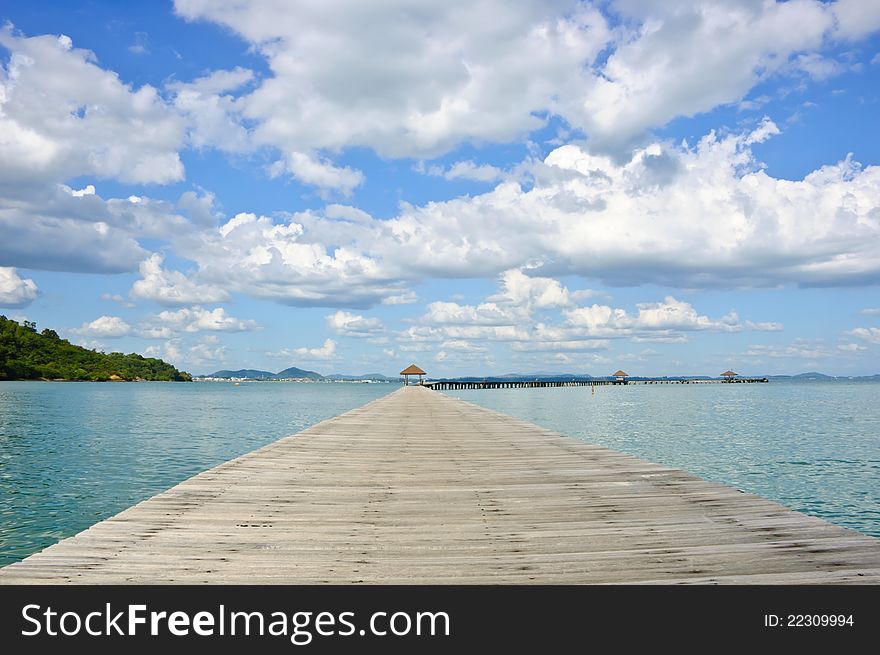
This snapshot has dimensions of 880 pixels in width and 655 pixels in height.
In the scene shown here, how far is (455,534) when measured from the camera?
20.1 feet

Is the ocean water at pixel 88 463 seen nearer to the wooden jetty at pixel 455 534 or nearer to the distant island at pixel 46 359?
the wooden jetty at pixel 455 534

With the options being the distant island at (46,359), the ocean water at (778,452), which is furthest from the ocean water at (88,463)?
the distant island at (46,359)

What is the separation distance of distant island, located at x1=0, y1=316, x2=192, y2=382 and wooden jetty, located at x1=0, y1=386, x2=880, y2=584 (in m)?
161

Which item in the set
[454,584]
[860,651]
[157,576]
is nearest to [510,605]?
[454,584]

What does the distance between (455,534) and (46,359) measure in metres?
179

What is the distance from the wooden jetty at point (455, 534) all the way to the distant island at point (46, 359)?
161 metres

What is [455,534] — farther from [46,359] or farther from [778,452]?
[46,359]

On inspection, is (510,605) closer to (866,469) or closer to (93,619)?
(93,619)

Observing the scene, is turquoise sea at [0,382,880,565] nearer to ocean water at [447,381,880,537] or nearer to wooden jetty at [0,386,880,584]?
ocean water at [447,381,880,537]

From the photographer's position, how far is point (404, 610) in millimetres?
4332

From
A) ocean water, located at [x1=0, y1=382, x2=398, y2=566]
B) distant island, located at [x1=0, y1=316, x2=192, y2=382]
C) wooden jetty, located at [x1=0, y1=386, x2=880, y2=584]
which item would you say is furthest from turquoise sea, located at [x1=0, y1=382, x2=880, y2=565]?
distant island, located at [x1=0, y1=316, x2=192, y2=382]

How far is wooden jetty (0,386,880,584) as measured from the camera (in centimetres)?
488

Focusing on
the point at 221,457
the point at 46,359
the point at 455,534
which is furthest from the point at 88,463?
the point at 46,359

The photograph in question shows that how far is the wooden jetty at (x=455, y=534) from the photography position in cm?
488
